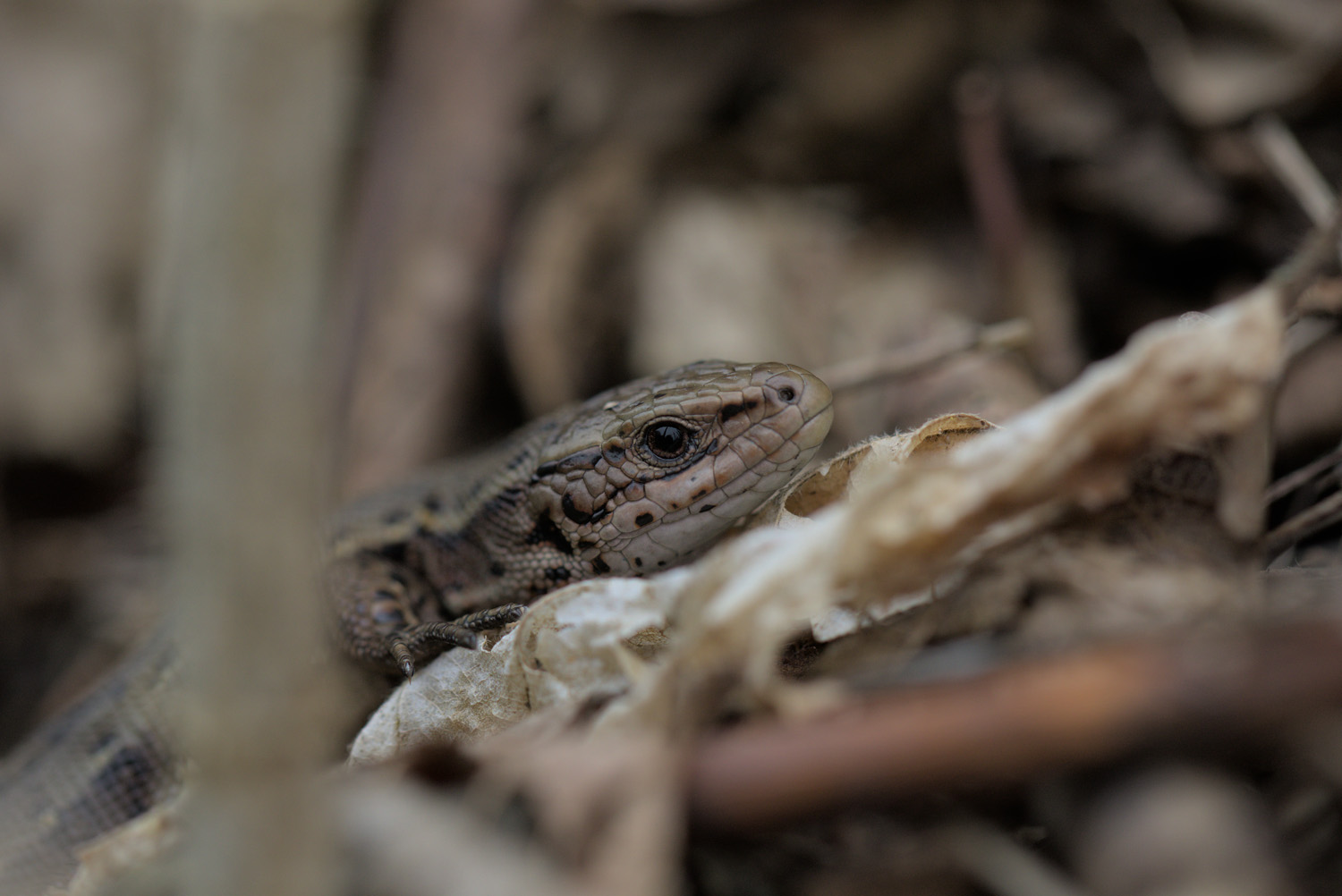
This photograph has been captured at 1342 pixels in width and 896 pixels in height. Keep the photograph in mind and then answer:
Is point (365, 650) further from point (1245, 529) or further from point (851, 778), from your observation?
point (1245, 529)

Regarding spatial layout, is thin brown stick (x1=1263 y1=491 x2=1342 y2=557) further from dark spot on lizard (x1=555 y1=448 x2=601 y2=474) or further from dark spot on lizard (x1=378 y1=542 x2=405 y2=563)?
dark spot on lizard (x1=378 y1=542 x2=405 y2=563)

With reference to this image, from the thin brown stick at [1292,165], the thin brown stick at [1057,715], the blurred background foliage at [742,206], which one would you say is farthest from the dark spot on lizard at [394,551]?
the thin brown stick at [1292,165]

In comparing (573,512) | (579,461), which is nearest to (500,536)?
(573,512)

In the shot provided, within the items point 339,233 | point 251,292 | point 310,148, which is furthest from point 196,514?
point 339,233

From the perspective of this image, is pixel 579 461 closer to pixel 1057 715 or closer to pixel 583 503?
pixel 583 503

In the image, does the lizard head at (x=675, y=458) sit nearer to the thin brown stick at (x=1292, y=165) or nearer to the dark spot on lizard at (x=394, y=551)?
the dark spot on lizard at (x=394, y=551)

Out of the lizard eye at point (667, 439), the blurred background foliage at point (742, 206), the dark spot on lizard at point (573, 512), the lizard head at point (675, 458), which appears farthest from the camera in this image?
the blurred background foliage at point (742, 206)
